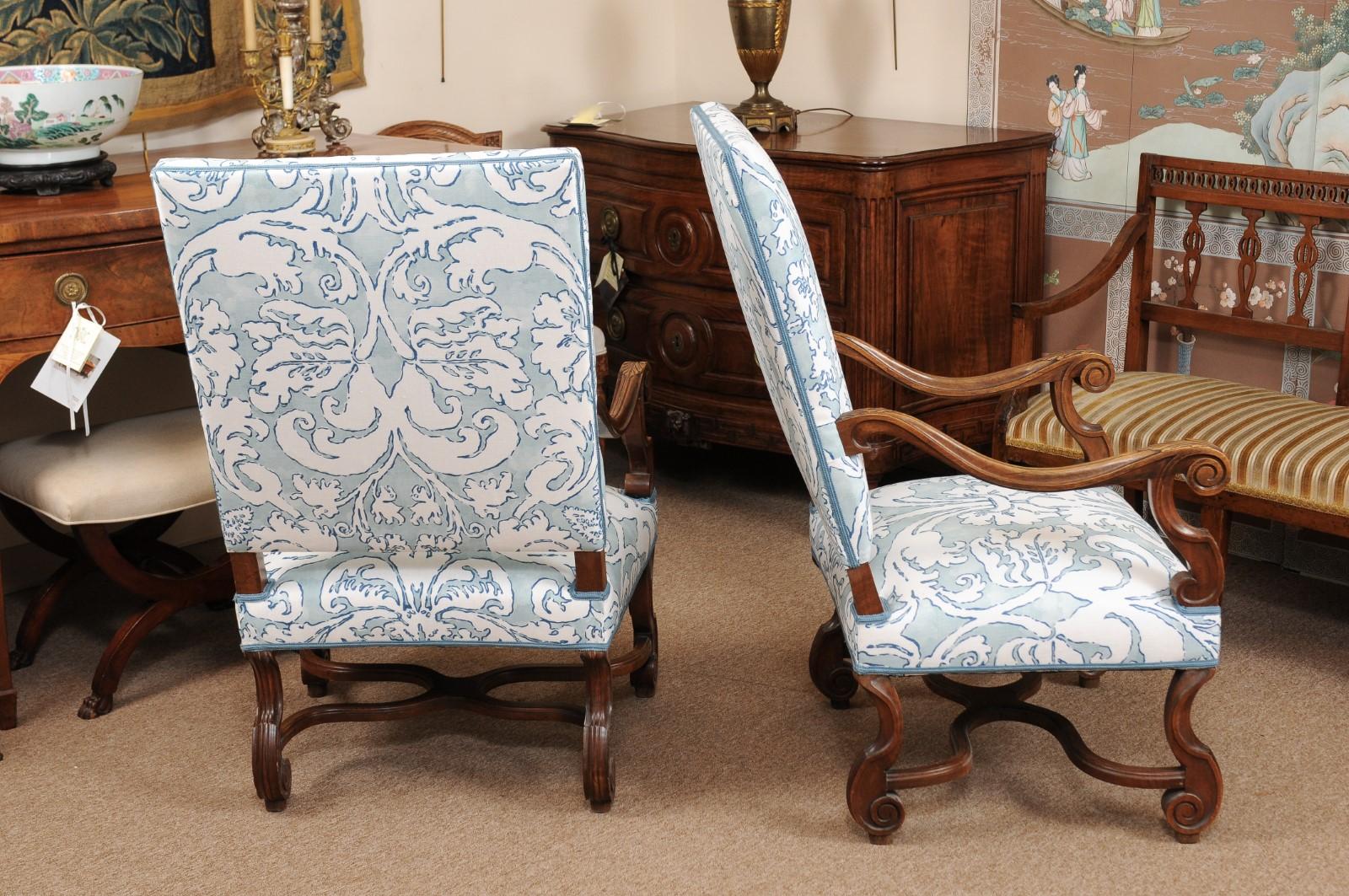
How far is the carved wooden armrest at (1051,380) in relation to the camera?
2.67 metres

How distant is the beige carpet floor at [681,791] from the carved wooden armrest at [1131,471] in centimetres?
49

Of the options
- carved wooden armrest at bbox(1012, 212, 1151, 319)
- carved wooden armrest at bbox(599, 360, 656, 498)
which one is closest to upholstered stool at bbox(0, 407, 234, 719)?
carved wooden armrest at bbox(599, 360, 656, 498)

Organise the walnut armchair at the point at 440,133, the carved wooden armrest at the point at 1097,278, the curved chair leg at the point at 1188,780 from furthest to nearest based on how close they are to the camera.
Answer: the walnut armchair at the point at 440,133 → the carved wooden armrest at the point at 1097,278 → the curved chair leg at the point at 1188,780

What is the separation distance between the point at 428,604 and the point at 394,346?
48 centimetres

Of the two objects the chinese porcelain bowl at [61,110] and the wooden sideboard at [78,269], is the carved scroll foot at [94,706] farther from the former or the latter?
the chinese porcelain bowl at [61,110]

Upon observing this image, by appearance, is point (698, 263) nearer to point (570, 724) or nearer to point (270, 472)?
point (570, 724)

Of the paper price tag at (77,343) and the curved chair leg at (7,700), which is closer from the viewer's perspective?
the paper price tag at (77,343)

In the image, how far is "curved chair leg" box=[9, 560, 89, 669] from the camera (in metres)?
3.21

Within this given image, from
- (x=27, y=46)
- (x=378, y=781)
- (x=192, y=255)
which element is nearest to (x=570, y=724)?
(x=378, y=781)

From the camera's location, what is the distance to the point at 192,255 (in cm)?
211

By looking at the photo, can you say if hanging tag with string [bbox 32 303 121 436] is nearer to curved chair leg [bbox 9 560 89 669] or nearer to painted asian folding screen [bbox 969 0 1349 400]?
curved chair leg [bbox 9 560 89 669]

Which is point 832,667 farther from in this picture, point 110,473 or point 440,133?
point 440,133

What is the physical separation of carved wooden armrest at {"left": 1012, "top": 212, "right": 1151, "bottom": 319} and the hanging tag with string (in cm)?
210

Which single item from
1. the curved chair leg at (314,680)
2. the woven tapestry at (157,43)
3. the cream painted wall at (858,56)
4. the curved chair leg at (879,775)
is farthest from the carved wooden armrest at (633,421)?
the cream painted wall at (858,56)
